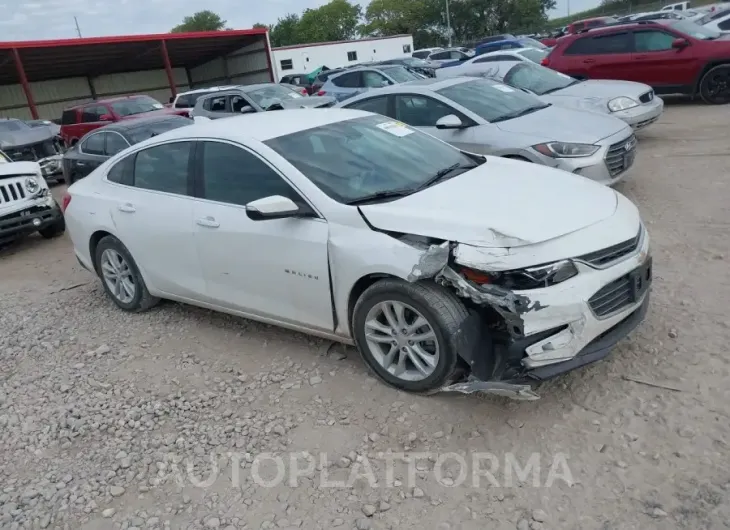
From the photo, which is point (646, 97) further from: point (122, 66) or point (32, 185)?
point (122, 66)

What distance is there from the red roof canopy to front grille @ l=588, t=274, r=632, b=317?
2565 cm

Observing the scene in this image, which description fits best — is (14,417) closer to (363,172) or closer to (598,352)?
(363,172)

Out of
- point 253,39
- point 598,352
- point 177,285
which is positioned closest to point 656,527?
point 598,352

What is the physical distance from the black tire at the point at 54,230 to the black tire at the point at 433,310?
22.1 ft

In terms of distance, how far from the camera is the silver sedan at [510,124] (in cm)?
645

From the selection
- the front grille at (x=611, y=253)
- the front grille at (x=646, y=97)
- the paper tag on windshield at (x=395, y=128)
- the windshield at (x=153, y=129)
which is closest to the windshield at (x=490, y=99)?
the paper tag on windshield at (x=395, y=128)

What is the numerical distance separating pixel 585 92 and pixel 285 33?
7958 centimetres

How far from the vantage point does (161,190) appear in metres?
4.79

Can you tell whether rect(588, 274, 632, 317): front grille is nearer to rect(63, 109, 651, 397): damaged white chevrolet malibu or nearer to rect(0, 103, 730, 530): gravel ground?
rect(63, 109, 651, 397): damaged white chevrolet malibu

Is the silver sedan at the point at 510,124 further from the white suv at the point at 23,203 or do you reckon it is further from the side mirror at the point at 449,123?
the white suv at the point at 23,203

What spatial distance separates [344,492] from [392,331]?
37.6 inches

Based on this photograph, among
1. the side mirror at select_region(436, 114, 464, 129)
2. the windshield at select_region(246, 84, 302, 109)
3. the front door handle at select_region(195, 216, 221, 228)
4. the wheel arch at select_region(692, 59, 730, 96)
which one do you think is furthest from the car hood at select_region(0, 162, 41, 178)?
the wheel arch at select_region(692, 59, 730, 96)

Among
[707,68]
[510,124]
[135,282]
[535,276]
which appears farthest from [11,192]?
[707,68]

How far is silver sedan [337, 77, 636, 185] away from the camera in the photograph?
645 centimetres
